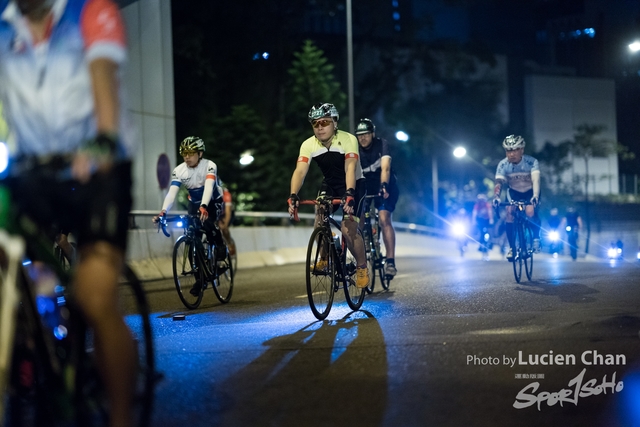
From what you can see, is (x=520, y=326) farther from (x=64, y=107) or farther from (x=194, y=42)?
(x=194, y=42)

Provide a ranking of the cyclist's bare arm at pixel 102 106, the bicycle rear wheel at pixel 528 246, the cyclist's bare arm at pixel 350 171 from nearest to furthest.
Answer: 1. the cyclist's bare arm at pixel 102 106
2. the cyclist's bare arm at pixel 350 171
3. the bicycle rear wheel at pixel 528 246

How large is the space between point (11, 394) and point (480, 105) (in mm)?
57048

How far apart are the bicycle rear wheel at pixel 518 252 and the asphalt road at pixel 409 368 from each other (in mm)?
3699

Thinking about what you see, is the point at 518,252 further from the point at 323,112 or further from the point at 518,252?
the point at 323,112

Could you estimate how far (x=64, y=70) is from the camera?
3.89m

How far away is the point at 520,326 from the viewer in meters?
7.27

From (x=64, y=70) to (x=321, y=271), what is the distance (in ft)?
15.7

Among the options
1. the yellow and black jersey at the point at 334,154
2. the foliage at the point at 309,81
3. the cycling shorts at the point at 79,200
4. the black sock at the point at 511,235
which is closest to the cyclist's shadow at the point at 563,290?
the black sock at the point at 511,235

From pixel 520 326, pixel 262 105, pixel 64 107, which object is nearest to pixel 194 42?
pixel 262 105

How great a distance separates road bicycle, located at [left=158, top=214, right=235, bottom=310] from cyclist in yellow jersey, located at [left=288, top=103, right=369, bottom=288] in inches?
84.4

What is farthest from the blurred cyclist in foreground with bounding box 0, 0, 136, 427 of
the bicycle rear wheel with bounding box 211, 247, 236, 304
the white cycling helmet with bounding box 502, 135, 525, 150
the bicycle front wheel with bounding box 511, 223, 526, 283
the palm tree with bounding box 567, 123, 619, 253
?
the palm tree with bounding box 567, 123, 619, 253

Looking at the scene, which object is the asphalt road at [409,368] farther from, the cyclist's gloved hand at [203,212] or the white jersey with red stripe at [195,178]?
the white jersey with red stripe at [195,178]

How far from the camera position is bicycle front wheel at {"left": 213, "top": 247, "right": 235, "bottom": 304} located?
11.3m

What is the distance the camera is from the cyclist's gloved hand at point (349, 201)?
866 cm
